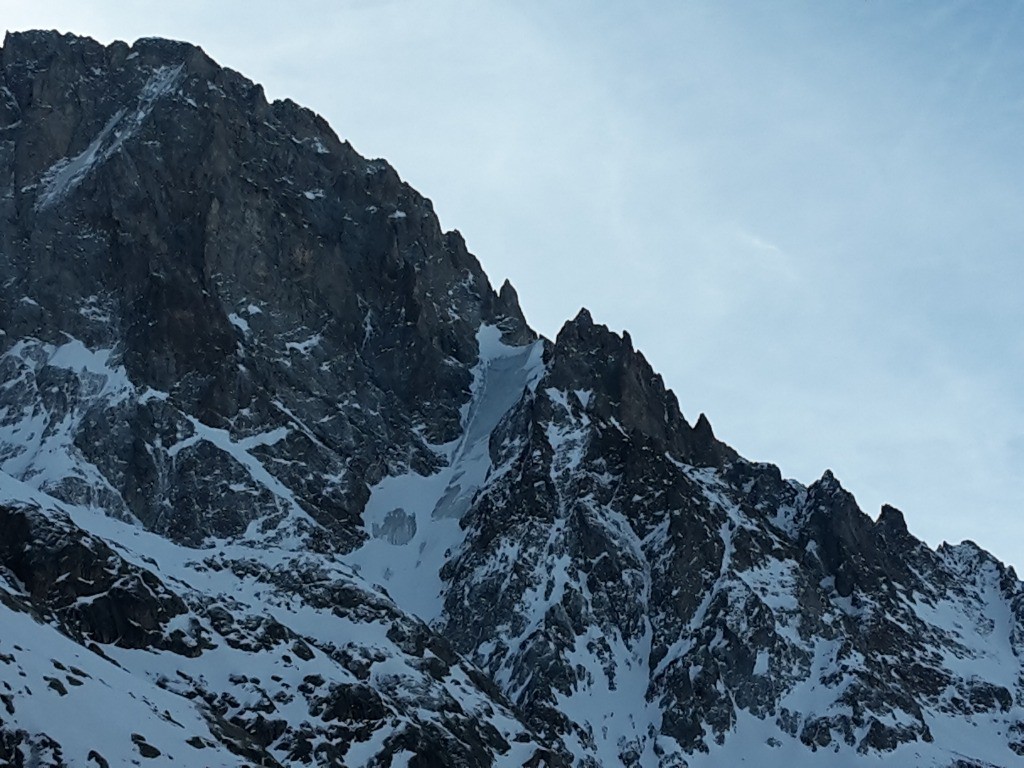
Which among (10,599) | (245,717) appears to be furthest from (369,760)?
(10,599)

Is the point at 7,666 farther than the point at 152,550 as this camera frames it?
No

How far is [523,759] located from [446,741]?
11783 millimetres

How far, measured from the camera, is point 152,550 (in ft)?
609

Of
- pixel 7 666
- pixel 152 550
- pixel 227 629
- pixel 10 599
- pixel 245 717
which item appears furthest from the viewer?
pixel 152 550

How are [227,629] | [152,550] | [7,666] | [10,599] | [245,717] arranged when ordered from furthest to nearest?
[152,550] → [227,629] → [245,717] → [10,599] → [7,666]

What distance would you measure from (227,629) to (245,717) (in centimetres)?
1394

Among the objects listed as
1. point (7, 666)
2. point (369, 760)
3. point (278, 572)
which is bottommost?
point (7, 666)

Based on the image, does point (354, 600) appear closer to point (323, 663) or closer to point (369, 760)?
point (323, 663)

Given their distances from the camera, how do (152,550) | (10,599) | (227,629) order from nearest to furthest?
(10,599), (227,629), (152,550)

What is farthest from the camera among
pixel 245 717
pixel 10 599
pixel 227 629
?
pixel 227 629

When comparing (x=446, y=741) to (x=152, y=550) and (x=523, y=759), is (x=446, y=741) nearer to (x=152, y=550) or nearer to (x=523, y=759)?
(x=523, y=759)

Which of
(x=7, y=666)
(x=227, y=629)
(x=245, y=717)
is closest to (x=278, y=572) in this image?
(x=227, y=629)

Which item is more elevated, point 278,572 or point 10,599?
point 278,572

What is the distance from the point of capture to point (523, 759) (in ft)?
581
